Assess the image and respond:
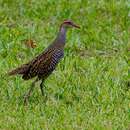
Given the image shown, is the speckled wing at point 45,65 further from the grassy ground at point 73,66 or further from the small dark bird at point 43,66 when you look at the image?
the grassy ground at point 73,66

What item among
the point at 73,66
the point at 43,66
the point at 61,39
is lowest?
the point at 73,66

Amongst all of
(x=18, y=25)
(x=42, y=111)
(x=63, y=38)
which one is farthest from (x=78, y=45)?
(x=42, y=111)

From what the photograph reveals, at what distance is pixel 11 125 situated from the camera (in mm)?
8930

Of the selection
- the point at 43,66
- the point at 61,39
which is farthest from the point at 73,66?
the point at 43,66

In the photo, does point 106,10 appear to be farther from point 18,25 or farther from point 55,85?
point 55,85

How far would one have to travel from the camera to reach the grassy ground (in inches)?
363

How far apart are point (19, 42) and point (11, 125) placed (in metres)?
3.85

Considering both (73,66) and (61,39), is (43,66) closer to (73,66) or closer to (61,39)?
(61,39)

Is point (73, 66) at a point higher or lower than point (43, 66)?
lower

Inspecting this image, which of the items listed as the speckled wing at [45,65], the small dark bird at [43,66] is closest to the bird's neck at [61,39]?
the small dark bird at [43,66]

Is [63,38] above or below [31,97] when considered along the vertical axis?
above

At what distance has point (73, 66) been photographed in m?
11.5

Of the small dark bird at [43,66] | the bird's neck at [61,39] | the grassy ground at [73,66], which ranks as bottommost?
the grassy ground at [73,66]

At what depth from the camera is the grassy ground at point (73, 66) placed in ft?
30.2
